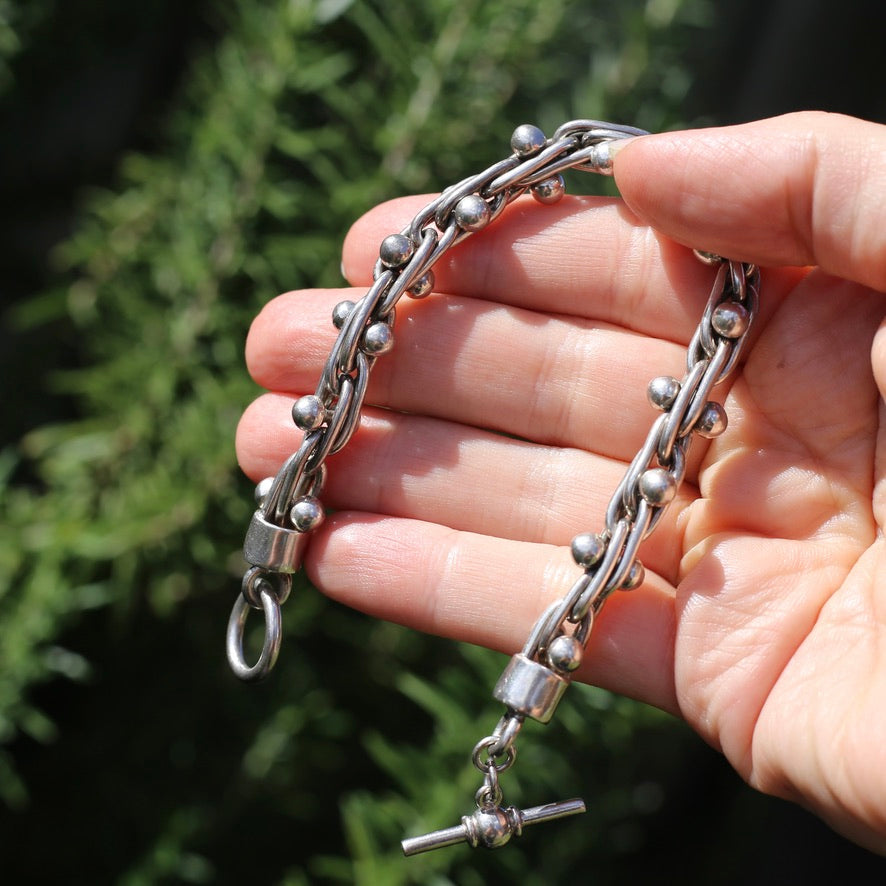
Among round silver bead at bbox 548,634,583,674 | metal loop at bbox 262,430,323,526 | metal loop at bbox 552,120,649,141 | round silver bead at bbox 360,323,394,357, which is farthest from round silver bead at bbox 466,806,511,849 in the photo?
metal loop at bbox 552,120,649,141

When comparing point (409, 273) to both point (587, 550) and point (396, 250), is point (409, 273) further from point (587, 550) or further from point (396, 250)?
point (587, 550)

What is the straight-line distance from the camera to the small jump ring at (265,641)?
1147 mm

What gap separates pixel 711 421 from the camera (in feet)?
3.64

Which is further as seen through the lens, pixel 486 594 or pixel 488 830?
pixel 486 594

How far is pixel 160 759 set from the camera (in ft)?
5.06

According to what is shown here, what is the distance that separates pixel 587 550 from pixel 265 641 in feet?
1.28

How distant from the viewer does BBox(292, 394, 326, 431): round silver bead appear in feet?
3.73

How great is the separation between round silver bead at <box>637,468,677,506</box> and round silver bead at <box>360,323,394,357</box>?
327mm

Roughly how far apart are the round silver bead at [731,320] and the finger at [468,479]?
0.73ft

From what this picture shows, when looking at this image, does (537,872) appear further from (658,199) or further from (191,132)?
(191,132)

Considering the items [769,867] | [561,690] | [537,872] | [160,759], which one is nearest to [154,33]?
[160,759]

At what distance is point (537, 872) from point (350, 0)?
4.02ft

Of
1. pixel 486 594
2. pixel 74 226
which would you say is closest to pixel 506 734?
pixel 486 594

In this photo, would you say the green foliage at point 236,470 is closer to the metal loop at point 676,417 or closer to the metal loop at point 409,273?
the metal loop at point 409,273
